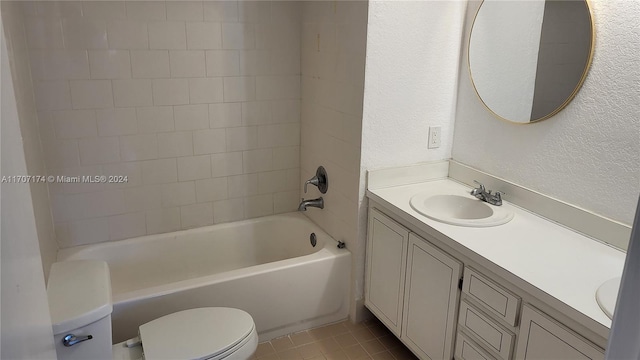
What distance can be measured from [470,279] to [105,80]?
6.38 ft

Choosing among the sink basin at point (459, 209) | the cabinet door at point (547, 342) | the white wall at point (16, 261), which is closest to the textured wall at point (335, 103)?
the sink basin at point (459, 209)

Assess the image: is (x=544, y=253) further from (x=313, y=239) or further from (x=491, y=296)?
(x=313, y=239)

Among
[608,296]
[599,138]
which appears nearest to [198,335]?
[608,296]

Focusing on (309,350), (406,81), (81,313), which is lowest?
(309,350)

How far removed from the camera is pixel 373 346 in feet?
7.72

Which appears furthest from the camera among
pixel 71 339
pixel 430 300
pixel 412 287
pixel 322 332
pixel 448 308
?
pixel 322 332

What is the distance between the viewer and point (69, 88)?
2.29m

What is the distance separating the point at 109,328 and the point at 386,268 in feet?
4.03

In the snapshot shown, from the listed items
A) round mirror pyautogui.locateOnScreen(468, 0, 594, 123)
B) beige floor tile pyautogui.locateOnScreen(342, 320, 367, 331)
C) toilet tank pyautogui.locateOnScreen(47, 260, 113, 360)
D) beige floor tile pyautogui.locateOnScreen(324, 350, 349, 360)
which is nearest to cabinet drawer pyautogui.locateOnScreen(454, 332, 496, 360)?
beige floor tile pyautogui.locateOnScreen(324, 350, 349, 360)

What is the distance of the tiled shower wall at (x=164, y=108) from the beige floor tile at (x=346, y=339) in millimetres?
929

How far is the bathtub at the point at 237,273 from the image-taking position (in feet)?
7.04

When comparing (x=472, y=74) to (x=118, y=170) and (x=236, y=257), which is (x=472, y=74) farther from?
(x=118, y=170)

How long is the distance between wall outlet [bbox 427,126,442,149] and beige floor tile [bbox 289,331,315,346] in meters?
1.16

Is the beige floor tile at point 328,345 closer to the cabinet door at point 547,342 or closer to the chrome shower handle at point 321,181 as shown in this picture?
the chrome shower handle at point 321,181
